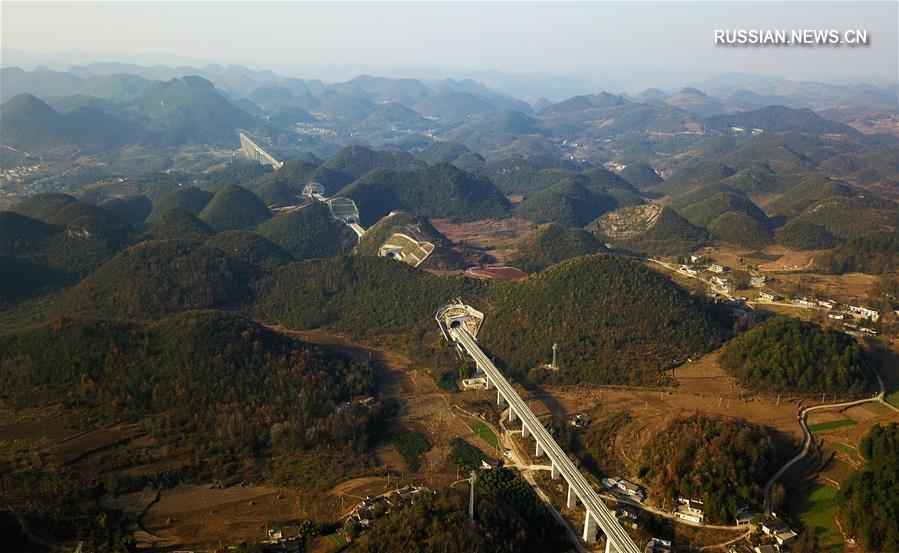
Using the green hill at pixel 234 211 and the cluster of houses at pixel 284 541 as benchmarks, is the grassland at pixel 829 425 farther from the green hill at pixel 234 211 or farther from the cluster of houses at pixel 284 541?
the green hill at pixel 234 211

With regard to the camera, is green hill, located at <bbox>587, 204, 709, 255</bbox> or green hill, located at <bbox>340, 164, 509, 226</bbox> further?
green hill, located at <bbox>340, 164, 509, 226</bbox>

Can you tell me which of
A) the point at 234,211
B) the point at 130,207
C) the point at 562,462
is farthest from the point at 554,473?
the point at 130,207

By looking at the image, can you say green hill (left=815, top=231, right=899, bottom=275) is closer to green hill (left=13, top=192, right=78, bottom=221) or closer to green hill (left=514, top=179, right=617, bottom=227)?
green hill (left=514, top=179, right=617, bottom=227)

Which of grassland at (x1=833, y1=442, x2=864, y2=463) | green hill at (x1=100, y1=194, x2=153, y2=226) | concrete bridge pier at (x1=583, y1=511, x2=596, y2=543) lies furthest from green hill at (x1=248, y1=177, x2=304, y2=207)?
grassland at (x1=833, y1=442, x2=864, y2=463)

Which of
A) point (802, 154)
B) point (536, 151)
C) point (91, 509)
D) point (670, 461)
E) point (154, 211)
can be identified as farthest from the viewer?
point (536, 151)

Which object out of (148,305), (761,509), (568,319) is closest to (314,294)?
(148,305)

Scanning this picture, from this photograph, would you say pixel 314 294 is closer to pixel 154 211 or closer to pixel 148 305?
pixel 148 305

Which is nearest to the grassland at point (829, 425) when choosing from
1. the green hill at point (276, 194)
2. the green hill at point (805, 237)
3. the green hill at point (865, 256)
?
the green hill at point (865, 256)
